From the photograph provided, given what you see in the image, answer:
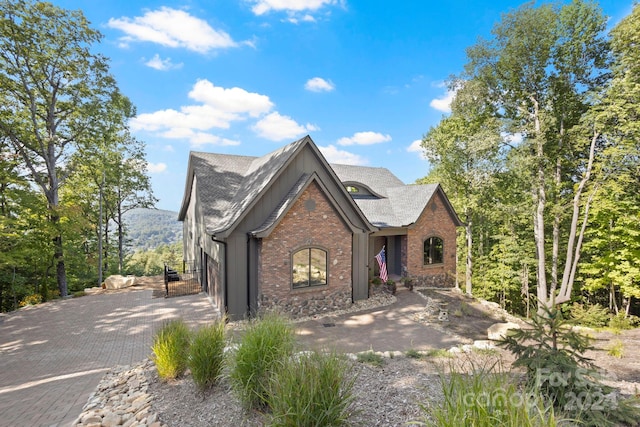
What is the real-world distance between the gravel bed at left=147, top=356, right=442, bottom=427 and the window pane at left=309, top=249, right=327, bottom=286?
245 inches

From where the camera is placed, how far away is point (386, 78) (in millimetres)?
19266

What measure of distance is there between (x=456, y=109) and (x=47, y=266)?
88.8 ft

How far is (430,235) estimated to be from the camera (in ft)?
58.6

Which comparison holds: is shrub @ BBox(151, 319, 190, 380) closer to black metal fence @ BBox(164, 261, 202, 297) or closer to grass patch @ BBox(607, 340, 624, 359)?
black metal fence @ BBox(164, 261, 202, 297)

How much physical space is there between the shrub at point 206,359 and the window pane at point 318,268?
22.7ft

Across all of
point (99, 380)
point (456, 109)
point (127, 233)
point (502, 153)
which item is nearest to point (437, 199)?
point (502, 153)

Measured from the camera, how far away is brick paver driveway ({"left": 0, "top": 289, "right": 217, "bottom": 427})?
5.76m

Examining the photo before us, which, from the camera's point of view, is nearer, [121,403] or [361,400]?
[361,400]

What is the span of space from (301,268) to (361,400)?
7.57m

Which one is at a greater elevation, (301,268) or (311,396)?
(301,268)

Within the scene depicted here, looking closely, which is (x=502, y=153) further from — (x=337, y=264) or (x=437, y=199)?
(x=337, y=264)

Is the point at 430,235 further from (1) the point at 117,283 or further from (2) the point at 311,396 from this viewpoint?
(1) the point at 117,283

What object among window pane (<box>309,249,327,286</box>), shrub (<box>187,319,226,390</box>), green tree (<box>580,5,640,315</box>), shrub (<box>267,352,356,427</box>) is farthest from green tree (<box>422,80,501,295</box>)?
shrub (<box>187,319,226,390</box>)

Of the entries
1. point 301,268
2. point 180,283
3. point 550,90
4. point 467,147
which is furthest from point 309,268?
point 550,90
